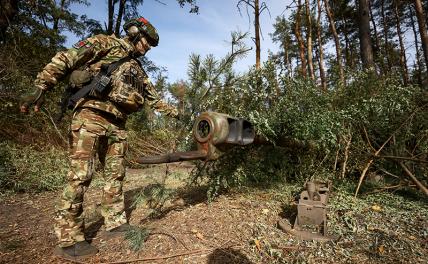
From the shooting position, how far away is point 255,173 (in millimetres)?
4094

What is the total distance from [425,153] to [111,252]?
13.4 feet

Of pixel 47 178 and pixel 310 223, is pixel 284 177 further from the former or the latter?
pixel 47 178

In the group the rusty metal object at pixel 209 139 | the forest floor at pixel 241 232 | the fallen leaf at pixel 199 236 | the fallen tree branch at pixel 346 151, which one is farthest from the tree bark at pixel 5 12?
the fallen tree branch at pixel 346 151

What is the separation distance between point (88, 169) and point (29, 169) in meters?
3.59

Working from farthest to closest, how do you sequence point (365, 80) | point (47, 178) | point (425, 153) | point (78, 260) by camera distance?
point (47, 178) < point (365, 80) < point (425, 153) < point (78, 260)

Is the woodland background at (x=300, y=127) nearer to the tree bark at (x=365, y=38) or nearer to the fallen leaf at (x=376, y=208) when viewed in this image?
the fallen leaf at (x=376, y=208)

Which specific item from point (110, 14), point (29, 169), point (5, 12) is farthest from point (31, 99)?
point (110, 14)

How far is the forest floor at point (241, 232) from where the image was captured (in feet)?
8.26

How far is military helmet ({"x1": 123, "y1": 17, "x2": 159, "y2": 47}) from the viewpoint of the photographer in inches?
123

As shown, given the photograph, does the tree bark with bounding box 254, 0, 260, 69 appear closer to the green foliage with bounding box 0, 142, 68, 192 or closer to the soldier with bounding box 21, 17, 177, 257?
Result: the green foliage with bounding box 0, 142, 68, 192

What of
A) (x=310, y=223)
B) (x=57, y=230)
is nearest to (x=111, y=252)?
(x=57, y=230)

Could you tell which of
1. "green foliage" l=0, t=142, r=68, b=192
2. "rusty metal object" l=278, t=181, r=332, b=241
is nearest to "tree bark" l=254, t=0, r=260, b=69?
"green foliage" l=0, t=142, r=68, b=192

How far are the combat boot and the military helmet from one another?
2092 millimetres

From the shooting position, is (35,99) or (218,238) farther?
(218,238)
